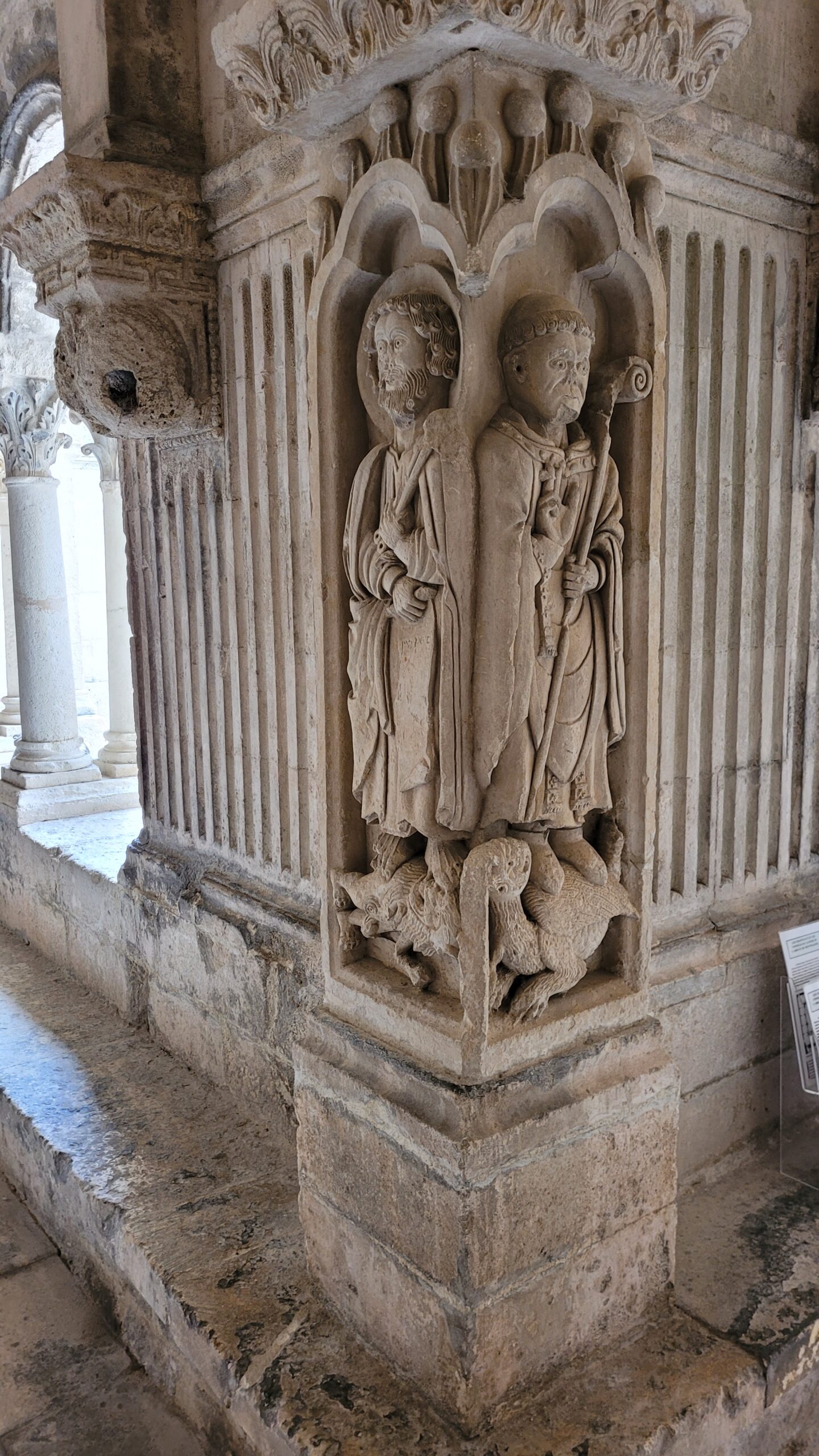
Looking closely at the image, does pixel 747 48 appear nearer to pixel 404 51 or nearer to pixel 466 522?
pixel 404 51

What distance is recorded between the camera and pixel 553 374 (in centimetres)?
167

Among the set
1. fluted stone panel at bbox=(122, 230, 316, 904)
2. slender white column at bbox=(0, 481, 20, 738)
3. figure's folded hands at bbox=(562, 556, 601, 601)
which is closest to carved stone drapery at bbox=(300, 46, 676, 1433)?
figure's folded hands at bbox=(562, 556, 601, 601)

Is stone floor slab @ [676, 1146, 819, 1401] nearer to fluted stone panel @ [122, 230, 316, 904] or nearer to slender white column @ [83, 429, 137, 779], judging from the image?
fluted stone panel @ [122, 230, 316, 904]

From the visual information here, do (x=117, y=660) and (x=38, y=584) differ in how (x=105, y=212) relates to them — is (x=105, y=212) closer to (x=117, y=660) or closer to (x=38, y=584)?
(x=38, y=584)

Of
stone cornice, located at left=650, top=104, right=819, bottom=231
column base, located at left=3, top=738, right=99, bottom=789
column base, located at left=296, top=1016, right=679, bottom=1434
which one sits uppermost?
stone cornice, located at left=650, top=104, right=819, bottom=231

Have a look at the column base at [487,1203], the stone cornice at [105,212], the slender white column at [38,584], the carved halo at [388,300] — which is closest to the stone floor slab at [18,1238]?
the column base at [487,1203]

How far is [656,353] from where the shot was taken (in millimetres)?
1886

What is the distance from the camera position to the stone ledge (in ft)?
5.96

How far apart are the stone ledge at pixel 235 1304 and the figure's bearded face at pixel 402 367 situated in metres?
1.79

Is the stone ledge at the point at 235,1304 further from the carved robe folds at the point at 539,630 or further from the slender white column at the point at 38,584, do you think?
the slender white column at the point at 38,584

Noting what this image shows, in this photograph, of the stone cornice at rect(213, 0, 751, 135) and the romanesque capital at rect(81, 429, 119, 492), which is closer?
the stone cornice at rect(213, 0, 751, 135)

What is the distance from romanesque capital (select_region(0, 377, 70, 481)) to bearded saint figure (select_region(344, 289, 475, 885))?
358 centimetres

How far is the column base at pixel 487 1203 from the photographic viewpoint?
180cm

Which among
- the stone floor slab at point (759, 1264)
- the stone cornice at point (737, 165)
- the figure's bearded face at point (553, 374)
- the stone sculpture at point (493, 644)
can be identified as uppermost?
the stone cornice at point (737, 165)
